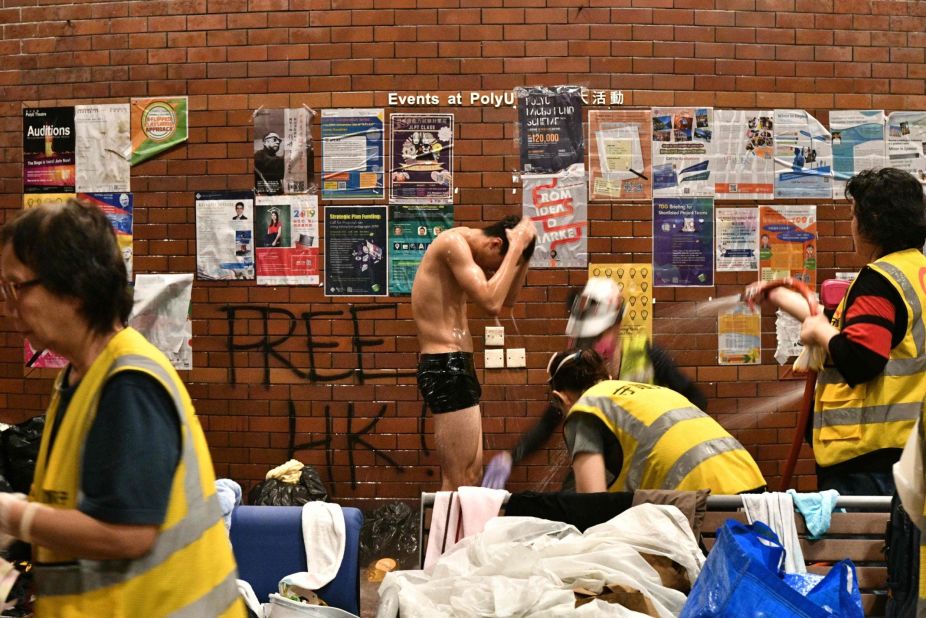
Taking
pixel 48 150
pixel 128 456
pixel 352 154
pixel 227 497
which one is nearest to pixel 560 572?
pixel 227 497

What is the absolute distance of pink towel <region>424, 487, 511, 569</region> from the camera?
3.14 metres

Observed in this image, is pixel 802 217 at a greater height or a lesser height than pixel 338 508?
greater

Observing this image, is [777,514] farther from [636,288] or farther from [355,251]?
[355,251]

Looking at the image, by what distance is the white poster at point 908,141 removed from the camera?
5852mm

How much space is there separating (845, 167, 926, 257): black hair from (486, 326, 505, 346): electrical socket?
9.00ft

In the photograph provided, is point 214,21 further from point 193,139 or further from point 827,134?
point 827,134

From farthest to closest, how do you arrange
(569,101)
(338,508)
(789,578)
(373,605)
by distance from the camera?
(569,101), (373,605), (338,508), (789,578)

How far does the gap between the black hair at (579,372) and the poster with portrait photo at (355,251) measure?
2498mm

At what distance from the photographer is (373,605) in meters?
4.61

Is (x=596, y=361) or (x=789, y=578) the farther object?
Answer: (x=596, y=361)

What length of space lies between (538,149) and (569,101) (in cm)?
38

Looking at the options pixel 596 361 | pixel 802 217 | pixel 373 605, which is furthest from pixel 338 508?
pixel 802 217

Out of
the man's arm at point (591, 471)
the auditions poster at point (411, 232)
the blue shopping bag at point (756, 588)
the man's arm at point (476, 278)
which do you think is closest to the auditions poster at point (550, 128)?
the auditions poster at point (411, 232)

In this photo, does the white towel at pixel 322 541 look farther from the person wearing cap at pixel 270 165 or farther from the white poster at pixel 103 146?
the white poster at pixel 103 146
